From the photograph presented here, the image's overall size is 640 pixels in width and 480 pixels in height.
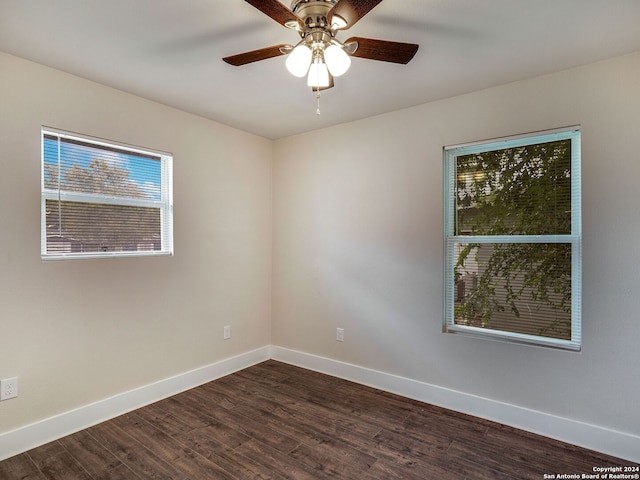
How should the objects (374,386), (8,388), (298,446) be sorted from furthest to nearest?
(374,386)
(298,446)
(8,388)

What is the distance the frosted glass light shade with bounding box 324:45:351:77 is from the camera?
1.52 meters

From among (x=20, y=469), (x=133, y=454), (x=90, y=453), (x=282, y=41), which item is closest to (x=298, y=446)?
(x=133, y=454)

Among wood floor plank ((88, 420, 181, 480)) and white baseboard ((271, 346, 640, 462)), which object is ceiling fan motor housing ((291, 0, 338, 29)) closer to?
wood floor plank ((88, 420, 181, 480))

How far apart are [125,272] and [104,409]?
98 centimetres

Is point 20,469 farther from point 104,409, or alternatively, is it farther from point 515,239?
point 515,239


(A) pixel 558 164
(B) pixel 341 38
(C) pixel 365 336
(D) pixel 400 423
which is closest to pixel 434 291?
(C) pixel 365 336

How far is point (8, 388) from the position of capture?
212cm

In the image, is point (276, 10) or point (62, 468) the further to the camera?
point (62, 468)

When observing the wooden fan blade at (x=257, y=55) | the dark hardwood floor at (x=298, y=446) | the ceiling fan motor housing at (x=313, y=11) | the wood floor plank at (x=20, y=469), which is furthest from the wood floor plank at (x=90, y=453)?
the ceiling fan motor housing at (x=313, y=11)

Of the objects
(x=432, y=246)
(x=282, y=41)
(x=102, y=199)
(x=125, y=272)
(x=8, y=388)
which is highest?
(x=282, y=41)

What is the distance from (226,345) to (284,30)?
276cm

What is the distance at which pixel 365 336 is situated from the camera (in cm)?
320

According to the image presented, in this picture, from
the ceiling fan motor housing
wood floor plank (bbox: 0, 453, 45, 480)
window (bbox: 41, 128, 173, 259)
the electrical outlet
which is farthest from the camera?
window (bbox: 41, 128, 173, 259)

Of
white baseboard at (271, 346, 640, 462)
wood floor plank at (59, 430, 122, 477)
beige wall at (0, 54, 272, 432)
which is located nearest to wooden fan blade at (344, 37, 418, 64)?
beige wall at (0, 54, 272, 432)
